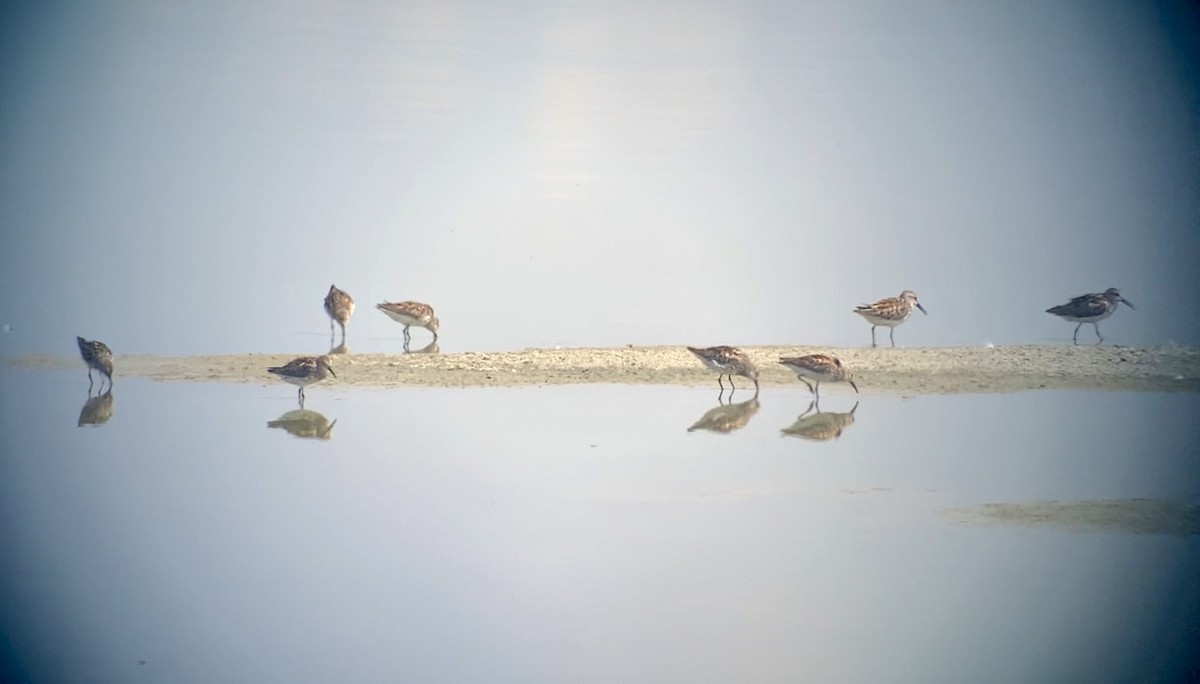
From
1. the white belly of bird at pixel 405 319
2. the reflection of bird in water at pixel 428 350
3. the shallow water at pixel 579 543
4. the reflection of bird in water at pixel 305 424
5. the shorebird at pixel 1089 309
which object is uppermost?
the shorebird at pixel 1089 309

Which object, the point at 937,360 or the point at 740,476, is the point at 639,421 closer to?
the point at 740,476

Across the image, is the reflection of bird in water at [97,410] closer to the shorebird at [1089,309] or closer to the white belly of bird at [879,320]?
the white belly of bird at [879,320]

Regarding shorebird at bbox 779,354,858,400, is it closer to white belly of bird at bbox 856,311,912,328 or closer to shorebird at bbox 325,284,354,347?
white belly of bird at bbox 856,311,912,328

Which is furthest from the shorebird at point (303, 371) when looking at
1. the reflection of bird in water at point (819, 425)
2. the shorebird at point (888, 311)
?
the shorebird at point (888, 311)

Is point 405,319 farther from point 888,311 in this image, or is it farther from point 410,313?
point 888,311

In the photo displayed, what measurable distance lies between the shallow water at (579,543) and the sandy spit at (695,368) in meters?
0.66

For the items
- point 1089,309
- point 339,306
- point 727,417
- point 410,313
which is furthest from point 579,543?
point 1089,309

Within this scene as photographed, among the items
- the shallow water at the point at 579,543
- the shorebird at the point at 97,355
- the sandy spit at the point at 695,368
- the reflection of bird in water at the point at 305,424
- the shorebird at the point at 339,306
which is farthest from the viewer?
the shorebird at the point at 339,306

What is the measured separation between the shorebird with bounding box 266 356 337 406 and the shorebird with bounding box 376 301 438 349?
152 centimetres

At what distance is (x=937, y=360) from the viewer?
8.94m

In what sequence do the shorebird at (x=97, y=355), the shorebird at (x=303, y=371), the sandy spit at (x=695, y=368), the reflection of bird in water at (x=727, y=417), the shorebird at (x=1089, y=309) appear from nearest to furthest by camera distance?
the reflection of bird in water at (x=727, y=417)
the shorebird at (x=303, y=371)
the shorebird at (x=97, y=355)
the sandy spit at (x=695, y=368)
the shorebird at (x=1089, y=309)

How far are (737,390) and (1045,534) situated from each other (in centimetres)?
324

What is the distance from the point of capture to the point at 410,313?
9531mm

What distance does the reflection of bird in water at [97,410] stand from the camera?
295 inches
